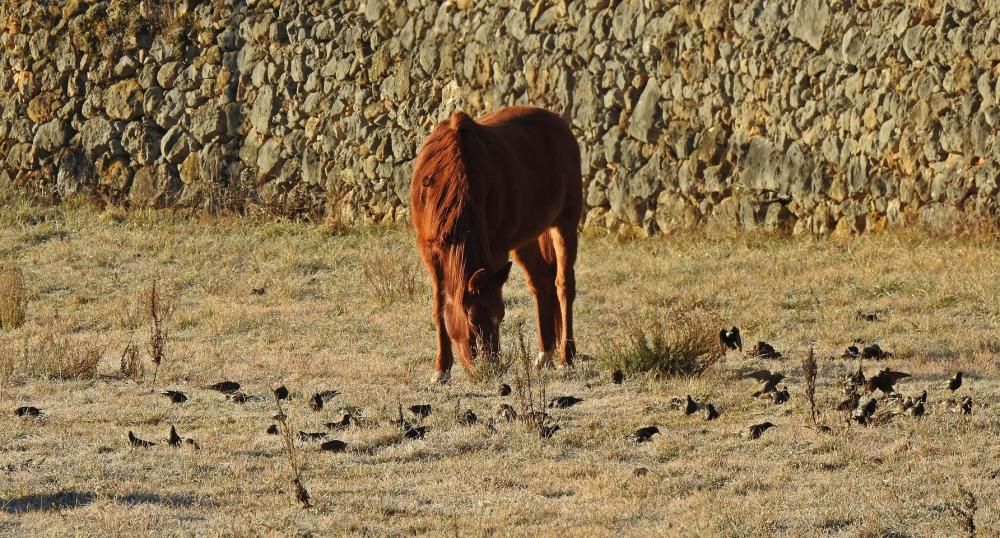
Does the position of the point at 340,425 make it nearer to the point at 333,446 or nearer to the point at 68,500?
the point at 333,446

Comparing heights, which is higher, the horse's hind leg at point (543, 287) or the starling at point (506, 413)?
the horse's hind leg at point (543, 287)

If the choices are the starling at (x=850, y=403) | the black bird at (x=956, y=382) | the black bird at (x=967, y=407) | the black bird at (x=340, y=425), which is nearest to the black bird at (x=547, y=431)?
the black bird at (x=340, y=425)

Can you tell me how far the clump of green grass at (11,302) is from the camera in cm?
1216

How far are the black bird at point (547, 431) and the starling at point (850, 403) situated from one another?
1.56 meters

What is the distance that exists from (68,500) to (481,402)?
9.11 ft

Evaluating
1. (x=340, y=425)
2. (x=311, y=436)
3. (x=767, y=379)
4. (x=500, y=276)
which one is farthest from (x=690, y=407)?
(x=311, y=436)

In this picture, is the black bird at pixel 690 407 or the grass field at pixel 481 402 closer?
the grass field at pixel 481 402

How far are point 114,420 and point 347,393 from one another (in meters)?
1.45

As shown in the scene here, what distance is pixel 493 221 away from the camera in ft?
29.6

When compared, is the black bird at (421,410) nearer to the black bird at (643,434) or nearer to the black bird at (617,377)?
the black bird at (643,434)

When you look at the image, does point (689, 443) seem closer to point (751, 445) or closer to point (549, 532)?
point (751, 445)

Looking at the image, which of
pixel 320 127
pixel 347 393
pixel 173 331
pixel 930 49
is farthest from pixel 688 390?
pixel 320 127

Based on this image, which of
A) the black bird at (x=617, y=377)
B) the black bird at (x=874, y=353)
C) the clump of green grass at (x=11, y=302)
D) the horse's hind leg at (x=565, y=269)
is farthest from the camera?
the clump of green grass at (x=11, y=302)

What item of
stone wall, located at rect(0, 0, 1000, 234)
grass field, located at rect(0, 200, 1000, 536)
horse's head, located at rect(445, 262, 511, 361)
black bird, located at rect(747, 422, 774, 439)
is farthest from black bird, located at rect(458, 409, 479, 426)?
stone wall, located at rect(0, 0, 1000, 234)
